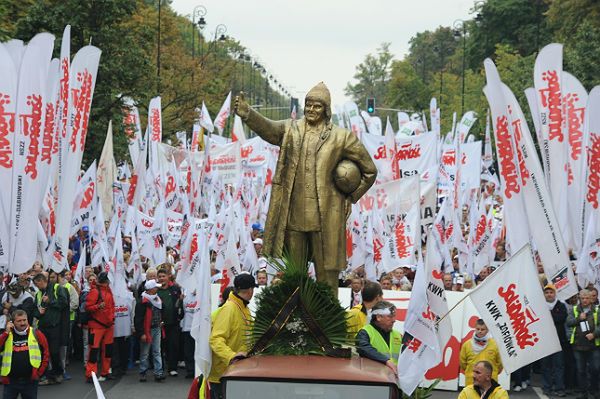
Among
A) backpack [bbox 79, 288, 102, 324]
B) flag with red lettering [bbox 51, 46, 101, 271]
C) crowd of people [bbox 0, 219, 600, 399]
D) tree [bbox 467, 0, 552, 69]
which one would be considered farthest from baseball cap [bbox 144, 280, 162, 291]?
tree [bbox 467, 0, 552, 69]

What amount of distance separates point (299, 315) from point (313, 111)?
3079 mm

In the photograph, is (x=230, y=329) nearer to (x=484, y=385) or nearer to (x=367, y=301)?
(x=367, y=301)

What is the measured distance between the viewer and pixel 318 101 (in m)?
11.6

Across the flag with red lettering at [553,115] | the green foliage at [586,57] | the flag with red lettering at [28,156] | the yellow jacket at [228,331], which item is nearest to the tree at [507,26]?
the green foliage at [586,57]

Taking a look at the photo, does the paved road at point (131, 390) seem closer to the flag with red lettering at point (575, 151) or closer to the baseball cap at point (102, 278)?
the baseball cap at point (102, 278)

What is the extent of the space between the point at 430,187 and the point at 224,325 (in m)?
14.1

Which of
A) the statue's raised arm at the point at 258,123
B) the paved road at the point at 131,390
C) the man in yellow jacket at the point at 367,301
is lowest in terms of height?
the paved road at the point at 131,390

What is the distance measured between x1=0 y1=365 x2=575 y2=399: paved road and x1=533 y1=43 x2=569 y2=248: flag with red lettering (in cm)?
261

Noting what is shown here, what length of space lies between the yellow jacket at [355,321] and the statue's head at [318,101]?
6.05 ft

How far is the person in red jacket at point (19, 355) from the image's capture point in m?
13.6

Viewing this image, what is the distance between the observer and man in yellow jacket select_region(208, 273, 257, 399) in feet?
31.3

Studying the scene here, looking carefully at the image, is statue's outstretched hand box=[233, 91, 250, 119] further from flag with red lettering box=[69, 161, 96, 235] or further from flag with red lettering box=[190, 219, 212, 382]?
flag with red lettering box=[69, 161, 96, 235]

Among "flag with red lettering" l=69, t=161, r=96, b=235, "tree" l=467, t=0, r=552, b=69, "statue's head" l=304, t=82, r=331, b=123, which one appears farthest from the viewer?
"tree" l=467, t=0, r=552, b=69

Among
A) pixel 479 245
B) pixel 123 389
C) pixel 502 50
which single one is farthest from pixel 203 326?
pixel 502 50
